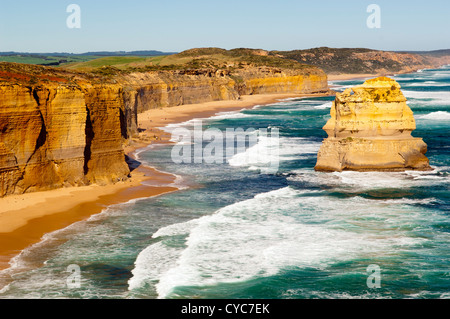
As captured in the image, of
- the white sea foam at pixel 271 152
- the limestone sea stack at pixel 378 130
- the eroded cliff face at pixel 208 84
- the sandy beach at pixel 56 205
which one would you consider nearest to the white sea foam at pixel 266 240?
the sandy beach at pixel 56 205

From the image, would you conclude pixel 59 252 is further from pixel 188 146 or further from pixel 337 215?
pixel 188 146

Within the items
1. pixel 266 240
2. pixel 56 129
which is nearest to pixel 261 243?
pixel 266 240

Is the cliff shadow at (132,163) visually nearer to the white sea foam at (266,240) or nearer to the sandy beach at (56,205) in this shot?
the sandy beach at (56,205)

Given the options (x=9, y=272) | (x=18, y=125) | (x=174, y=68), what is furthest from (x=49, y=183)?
(x=174, y=68)

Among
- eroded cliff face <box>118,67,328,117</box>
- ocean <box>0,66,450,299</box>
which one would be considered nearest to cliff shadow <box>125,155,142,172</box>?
ocean <box>0,66,450,299</box>

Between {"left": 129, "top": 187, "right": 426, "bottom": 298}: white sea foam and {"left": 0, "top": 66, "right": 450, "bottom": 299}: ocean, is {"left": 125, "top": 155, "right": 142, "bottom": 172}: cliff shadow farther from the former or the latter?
{"left": 129, "top": 187, "right": 426, "bottom": 298}: white sea foam

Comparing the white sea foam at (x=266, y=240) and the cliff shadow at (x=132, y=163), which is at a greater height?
the cliff shadow at (x=132, y=163)

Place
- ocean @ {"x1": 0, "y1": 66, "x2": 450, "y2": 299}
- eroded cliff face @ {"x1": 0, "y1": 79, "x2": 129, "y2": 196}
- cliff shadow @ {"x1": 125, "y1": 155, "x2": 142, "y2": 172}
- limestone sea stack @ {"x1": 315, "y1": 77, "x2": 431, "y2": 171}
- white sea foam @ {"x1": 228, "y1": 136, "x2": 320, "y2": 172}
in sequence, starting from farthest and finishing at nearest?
white sea foam @ {"x1": 228, "y1": 136, "x2": 320, "y2": 172} → cliff shadow @ {"x1": 125, "y1": 155, "x2": 142, "y2": 172} → limestone sea stack @ {"x1": 315, "y1": 77, "x2": 431, "y2": 171} → eroded cliff face @ {"x1": 0, "y1": 79, "x2": 129, "y2": 196} → ocean @ {"x1": 0, "y1": 66, "x2": 450, "y2": 299}
